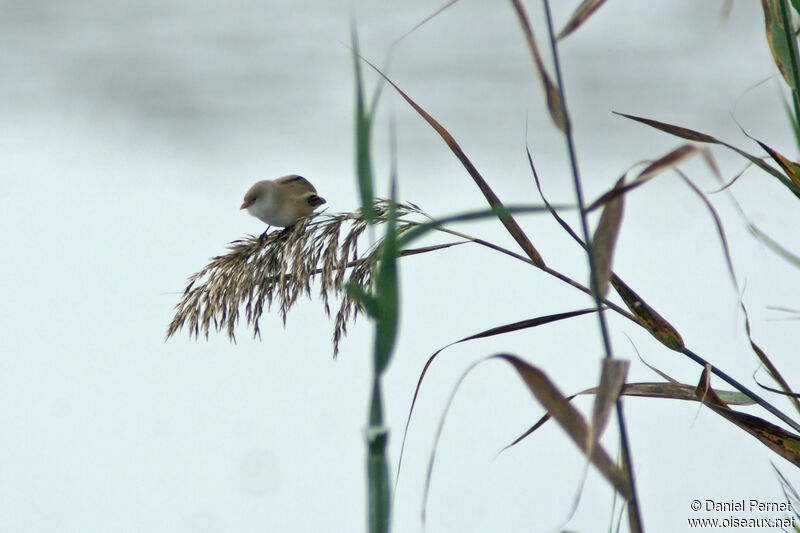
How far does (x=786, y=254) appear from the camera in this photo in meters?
0.87

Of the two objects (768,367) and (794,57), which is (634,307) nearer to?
(768,367)

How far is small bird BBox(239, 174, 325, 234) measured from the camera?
1.63 metres

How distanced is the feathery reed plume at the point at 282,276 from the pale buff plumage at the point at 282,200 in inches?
19.0

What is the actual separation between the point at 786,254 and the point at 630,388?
0.70ft

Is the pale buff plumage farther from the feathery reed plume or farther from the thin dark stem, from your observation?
the thin dark stem

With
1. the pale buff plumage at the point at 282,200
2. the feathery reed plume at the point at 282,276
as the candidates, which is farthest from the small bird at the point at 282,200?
the feathery reed plume at the point at 282,276

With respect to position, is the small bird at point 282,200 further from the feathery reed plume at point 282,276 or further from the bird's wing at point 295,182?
the feathery reed plume at point 282,276

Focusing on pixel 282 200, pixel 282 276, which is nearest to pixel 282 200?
pixel 282 200

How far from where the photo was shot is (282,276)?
3.35 ft

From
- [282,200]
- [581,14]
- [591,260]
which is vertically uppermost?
[282,200]

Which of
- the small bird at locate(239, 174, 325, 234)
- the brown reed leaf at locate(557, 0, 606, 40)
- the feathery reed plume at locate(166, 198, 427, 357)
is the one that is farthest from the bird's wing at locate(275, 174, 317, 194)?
the brown reed leaf at locate(557, 0, 606, 40)

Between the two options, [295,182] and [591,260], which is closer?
[591,260]

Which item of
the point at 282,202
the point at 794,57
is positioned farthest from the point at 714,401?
the point at 282,202

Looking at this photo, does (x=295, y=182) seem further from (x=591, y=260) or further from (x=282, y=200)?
(x=591, y=260)
